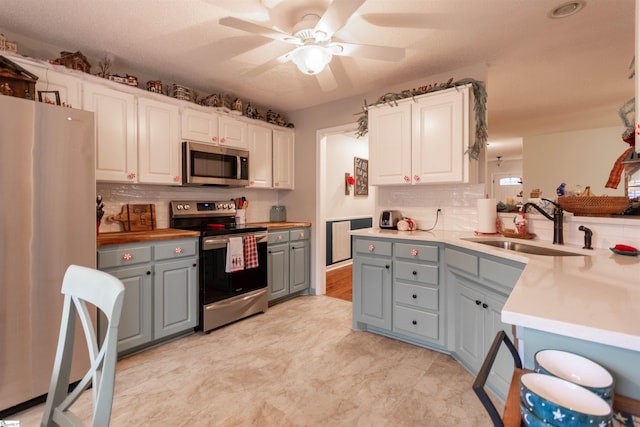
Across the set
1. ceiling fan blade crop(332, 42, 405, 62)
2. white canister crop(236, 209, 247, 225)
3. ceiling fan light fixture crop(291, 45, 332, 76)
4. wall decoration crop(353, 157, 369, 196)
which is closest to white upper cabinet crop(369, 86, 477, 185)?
ceiling fan blade crop(332, 42, 405, 62)

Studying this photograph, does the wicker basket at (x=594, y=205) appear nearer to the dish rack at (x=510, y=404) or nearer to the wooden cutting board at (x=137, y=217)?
the dish rack at (x=510, y=404)

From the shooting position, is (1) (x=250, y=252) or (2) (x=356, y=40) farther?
(1) (x=250, y=252)

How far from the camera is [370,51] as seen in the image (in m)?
2.05

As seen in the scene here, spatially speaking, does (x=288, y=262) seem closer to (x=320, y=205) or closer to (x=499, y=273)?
(x=320, y=205)

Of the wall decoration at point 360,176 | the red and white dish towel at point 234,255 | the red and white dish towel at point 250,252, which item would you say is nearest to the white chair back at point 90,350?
the red and white dish towel at point 234,255

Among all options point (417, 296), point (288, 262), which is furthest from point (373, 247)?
point (288, 262)

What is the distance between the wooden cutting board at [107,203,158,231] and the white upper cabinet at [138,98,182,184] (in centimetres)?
30

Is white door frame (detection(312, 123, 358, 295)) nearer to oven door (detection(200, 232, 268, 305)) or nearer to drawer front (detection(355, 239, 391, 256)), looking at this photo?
oven door (detection(200, 232, 268, 305))

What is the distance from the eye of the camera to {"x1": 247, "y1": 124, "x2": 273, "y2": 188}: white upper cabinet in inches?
145

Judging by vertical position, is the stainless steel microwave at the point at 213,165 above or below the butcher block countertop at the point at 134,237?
above

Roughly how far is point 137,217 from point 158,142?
71 cm

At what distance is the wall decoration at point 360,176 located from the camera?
5880mm

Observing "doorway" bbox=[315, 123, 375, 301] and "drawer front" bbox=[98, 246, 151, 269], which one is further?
"doorway" bbox=[315, 123, 375, 301]

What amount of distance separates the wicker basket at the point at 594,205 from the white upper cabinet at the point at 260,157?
2866 millimetres
